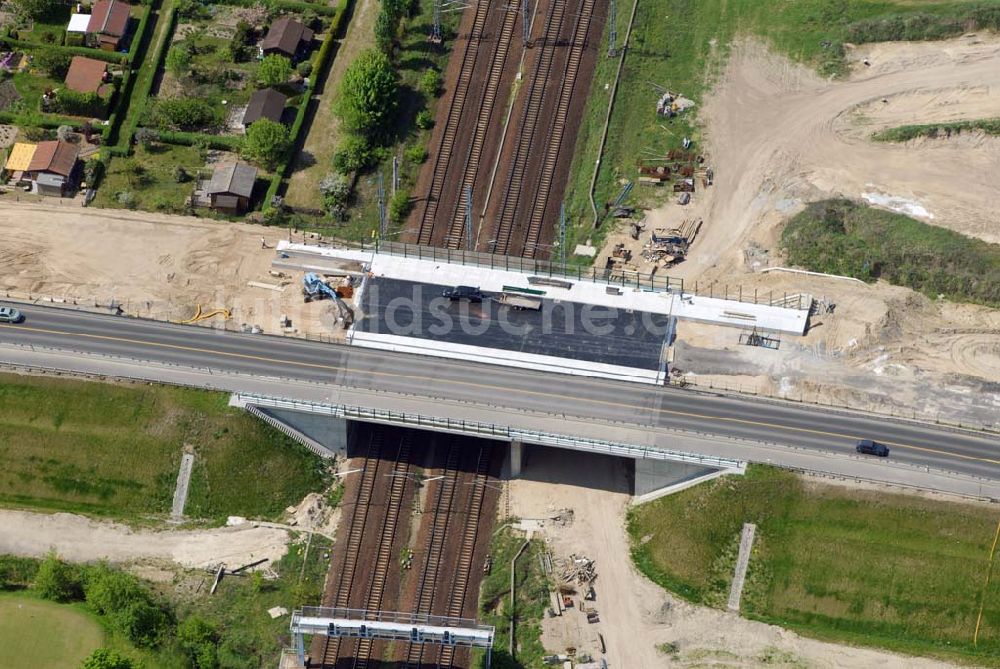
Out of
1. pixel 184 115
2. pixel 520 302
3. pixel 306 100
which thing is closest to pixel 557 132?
pixel 520 302

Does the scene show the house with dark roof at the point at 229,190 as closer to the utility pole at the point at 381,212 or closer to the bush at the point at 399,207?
the utility pole at the point at 381,212

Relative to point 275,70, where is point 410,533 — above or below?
below

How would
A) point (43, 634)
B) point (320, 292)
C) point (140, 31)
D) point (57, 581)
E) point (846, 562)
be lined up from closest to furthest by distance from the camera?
point (43, 634) → point (57, 581) → point (846, 562) → point (320, 292) → point (140, 31)

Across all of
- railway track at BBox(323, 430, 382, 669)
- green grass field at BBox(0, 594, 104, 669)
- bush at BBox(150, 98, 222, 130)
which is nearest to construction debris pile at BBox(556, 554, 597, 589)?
railway track at BBox(323, 430, 382, 669)

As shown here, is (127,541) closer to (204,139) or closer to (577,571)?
(577,571)

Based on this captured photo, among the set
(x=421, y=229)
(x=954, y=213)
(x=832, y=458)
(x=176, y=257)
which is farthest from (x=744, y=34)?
(x=176, y=257)

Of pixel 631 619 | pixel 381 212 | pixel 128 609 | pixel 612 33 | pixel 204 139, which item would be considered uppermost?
pixel 612 33

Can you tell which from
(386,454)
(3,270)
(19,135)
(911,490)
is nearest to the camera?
(911,490)

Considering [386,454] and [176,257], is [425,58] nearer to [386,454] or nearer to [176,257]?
[176,257]

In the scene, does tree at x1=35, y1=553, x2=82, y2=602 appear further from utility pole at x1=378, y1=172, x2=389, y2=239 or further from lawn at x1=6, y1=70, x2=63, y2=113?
lawn at x1=6, y1=70, x2=63, y2=113
